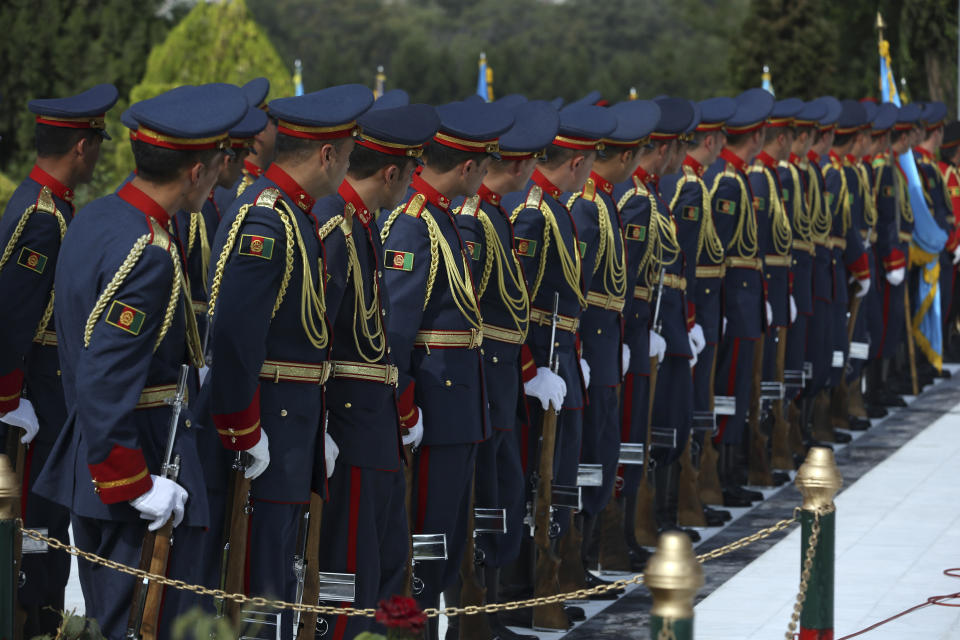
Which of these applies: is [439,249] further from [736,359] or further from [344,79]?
[344,79]

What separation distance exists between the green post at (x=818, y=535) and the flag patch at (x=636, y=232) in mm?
3008

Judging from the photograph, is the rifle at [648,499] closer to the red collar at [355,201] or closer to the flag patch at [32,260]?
the red collar at [355,201]

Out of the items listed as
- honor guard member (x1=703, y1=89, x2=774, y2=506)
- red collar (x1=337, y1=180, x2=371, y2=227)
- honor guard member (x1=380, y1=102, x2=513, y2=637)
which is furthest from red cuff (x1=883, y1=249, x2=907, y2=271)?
red collar (x1=337, y1=180, x2=371, y2=227)

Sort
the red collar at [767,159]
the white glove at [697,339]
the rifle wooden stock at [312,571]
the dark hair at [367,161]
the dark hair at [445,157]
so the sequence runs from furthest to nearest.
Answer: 1. the red collar at [767,159]
2. the white glove at [697,339]
3. the dark hair at [445,157]
4. the dark hair at [367,161]
5. the rifle wooden stock at [312,571]

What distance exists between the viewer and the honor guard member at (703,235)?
9.07m

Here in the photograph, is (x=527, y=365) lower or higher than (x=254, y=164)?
lower

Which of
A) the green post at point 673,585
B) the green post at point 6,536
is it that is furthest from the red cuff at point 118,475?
the green post at point 673,585

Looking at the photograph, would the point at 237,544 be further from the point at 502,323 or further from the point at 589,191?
the point at 589,191

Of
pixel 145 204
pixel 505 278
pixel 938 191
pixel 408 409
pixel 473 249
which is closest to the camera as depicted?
pixel 145 204

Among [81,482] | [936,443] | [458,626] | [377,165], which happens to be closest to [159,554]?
[81,482]

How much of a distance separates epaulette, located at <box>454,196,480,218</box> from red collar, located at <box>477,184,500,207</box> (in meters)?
0.04

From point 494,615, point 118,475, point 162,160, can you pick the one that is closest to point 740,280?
point 494,615

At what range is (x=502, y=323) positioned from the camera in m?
6.62

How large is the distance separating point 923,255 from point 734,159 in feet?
14.4
